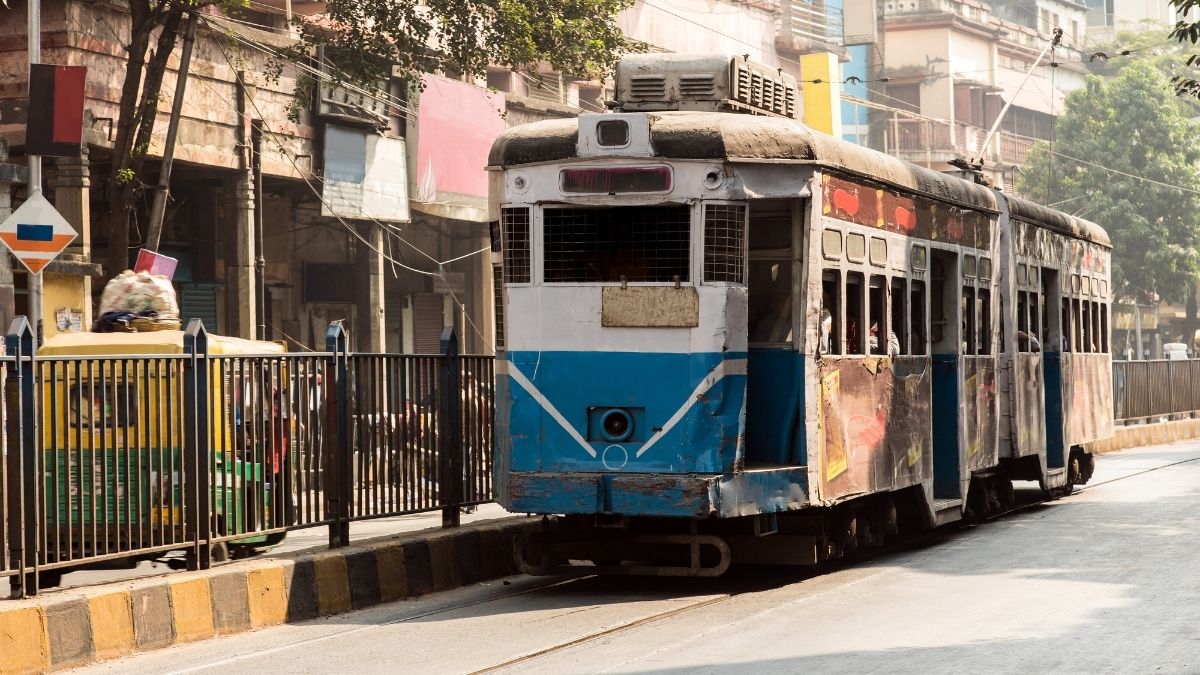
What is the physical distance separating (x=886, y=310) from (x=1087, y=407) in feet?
22.3

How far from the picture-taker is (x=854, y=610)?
9141 mm

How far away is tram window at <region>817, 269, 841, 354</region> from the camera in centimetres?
1038

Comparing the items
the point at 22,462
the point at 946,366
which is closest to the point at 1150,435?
the point at 946,366

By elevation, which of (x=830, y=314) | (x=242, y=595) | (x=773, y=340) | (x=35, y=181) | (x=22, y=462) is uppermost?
(x=35, y=181)

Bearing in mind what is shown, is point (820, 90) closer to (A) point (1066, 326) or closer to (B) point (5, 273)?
(A) point (1066, 326)

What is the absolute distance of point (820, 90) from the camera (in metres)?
44.7

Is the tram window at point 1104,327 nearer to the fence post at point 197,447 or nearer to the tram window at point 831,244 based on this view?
the tram window at point 831,244

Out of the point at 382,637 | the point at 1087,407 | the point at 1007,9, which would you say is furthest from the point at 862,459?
the point at 1007,9

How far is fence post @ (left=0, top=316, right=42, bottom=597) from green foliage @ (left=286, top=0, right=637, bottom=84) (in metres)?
14.2

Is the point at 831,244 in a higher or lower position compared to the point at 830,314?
higher

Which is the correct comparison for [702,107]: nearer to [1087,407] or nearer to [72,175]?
[1087,407]

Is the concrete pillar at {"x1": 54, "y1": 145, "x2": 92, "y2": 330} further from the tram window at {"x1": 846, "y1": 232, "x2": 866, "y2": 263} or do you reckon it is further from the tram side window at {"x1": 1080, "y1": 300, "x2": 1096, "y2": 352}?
the tram window at {"x1": 846, "y1": 232, "x2": 866, "y2": 263}

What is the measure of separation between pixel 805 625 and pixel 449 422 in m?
3.58

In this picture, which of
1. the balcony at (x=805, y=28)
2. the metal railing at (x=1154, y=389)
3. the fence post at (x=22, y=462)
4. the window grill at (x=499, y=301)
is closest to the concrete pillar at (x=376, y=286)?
the metal railing at (x=1154, y=389)
